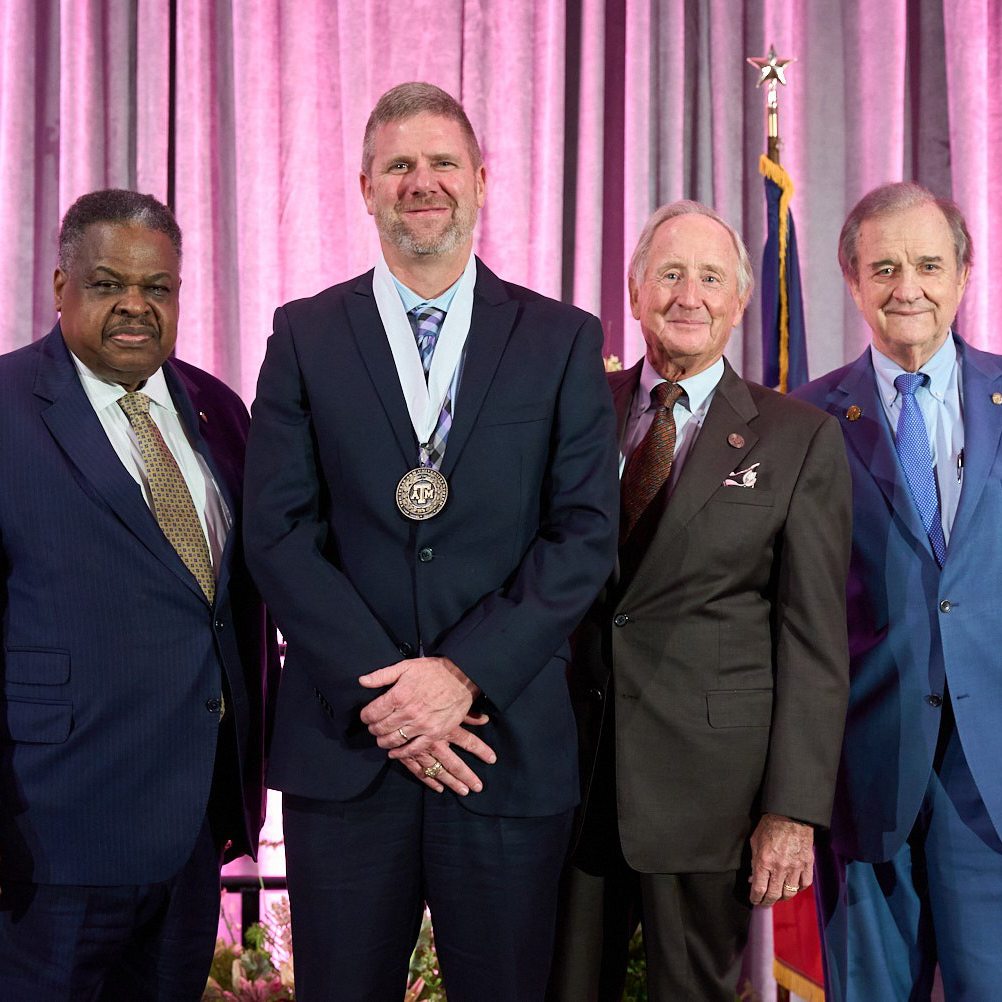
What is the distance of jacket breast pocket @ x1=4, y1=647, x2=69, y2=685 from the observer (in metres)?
1.99

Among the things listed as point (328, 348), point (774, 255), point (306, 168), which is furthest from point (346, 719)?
point (306, 168)

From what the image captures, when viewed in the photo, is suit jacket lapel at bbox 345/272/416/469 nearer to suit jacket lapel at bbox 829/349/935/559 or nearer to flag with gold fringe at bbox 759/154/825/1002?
suit jacket lapel at bbox 829/349/935/559

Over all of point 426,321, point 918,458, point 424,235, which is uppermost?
point 424,235

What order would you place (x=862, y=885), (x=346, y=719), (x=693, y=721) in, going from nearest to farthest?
(x=346, y=719)
(x=693, y=721)
(x=862, y=885)

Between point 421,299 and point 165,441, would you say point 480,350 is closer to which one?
point 421,299

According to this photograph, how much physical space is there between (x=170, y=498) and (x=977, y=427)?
1614 mm

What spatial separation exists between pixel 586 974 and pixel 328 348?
1.28 meters

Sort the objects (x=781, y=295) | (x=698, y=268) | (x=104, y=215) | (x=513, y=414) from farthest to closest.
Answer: (x=781, y=295) < (x=698, y=268) < (x=104, y=215) < (x=513, y=414)

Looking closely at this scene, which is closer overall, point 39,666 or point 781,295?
point 39,666

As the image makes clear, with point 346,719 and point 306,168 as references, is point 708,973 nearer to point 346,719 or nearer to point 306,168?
point 346,719

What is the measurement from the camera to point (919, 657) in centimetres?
235

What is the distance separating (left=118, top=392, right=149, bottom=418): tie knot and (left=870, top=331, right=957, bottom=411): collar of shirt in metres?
1.54

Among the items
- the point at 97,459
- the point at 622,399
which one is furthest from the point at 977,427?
the point at 97,459

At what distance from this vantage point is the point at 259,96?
151 inches
